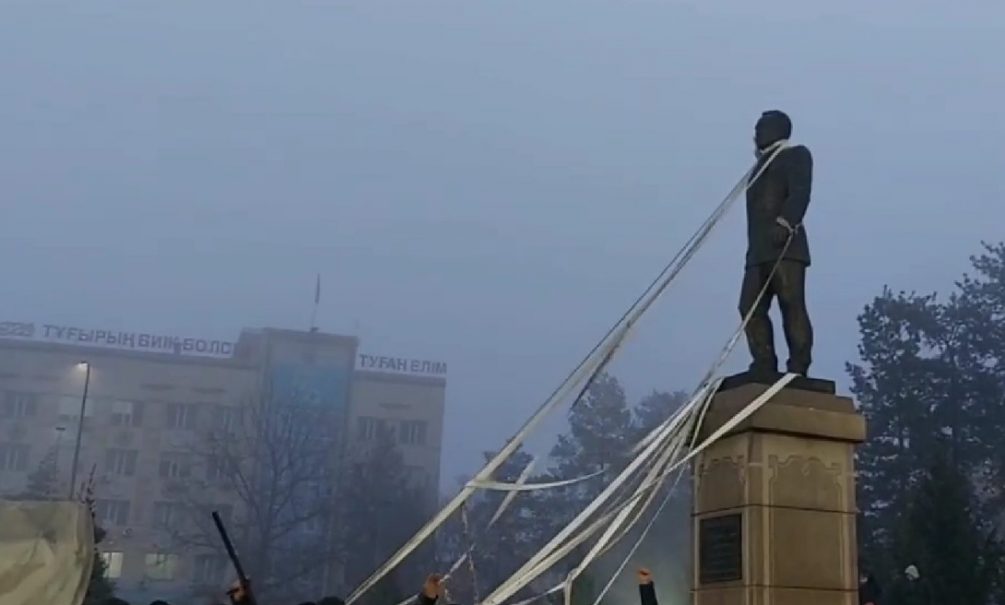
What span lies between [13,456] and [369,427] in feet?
65.8

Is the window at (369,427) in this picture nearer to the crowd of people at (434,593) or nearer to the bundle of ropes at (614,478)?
the crowd of people at (434,593)

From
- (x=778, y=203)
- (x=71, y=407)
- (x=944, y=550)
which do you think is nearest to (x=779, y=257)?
(x=778, y=203)

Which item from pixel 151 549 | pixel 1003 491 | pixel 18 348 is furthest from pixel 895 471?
pixel 18 348

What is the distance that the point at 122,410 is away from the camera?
63.3 m

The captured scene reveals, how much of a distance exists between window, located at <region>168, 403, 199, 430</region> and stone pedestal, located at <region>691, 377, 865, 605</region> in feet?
192

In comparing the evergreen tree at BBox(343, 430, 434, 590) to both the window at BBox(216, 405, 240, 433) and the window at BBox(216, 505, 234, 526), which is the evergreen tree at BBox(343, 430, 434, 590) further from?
the window at BBox(216, 405, 240, 433)

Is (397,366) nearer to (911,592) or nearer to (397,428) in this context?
(397,428)

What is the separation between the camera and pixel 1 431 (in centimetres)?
6209

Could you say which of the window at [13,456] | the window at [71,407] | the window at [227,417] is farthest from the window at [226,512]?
the window at [13,456]

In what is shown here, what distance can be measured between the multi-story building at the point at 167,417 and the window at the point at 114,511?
7 cm

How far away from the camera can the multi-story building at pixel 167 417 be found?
2265 inches

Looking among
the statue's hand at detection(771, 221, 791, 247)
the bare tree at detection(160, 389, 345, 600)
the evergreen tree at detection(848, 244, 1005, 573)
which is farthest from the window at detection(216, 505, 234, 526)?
the statue's hand at detection(771, 221, 791, 247)

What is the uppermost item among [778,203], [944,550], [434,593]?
[778,203]

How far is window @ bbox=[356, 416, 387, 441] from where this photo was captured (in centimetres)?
6475
